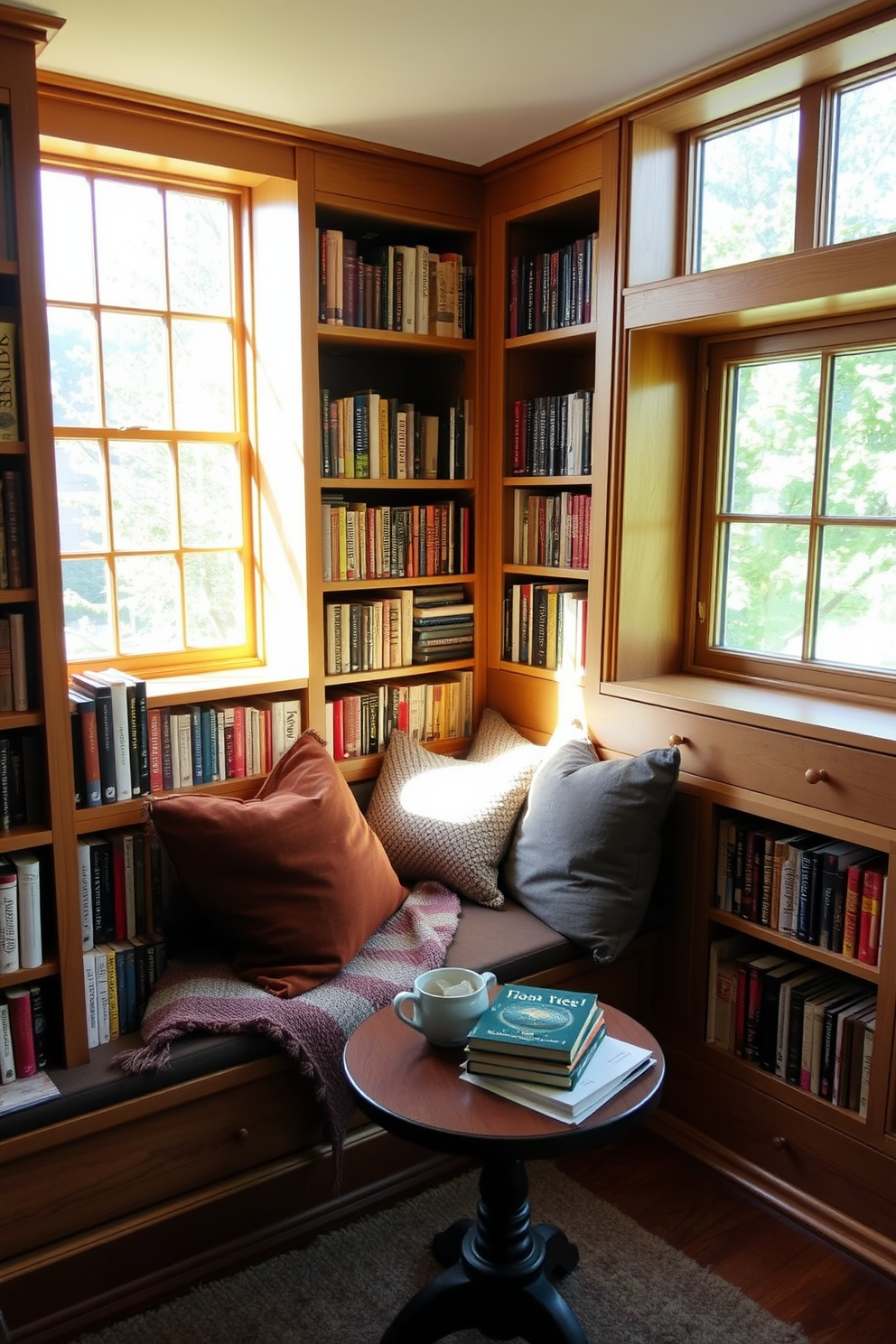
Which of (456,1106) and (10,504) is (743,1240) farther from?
(10,504)

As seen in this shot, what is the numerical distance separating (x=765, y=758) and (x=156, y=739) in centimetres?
141

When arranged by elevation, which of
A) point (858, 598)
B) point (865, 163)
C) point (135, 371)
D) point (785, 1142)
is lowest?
point (785, 1142)

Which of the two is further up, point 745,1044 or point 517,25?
point 517,25

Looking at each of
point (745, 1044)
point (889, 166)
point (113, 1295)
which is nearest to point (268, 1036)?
point (113, 1295)

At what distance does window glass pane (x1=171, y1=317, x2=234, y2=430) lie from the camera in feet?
9.00

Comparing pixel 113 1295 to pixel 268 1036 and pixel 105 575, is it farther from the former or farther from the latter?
pixel 105 575

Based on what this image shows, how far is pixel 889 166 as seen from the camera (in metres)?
2.20

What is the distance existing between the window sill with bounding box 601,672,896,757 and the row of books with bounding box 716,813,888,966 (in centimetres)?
28

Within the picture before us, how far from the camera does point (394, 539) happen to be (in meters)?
2.91

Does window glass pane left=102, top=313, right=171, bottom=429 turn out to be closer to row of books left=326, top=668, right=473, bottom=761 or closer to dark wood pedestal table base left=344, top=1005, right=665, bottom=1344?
row of books left=326, top=668, right=473, bottom=761

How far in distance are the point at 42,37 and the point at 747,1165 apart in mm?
2799

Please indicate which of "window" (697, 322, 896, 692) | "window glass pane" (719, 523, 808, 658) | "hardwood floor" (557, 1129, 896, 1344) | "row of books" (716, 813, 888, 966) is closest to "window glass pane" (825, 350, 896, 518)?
"window" (697, 322, 896, 692)

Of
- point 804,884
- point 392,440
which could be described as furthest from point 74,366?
point 804,884

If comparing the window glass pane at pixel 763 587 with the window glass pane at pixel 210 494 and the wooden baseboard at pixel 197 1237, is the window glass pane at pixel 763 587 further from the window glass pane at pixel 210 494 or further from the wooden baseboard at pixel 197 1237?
the wooden baseboard at pixel 197 1237
